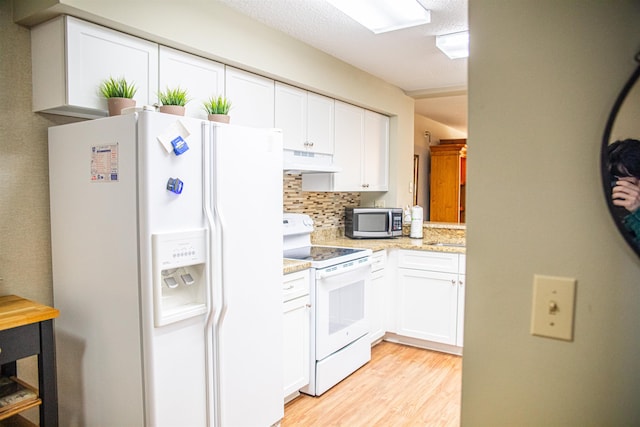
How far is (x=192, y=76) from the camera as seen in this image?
2.43 meters

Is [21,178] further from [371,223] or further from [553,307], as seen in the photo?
[371,223]

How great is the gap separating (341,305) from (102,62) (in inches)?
85.0

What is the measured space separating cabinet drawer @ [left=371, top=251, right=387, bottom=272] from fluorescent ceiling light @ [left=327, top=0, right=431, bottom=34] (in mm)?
1779

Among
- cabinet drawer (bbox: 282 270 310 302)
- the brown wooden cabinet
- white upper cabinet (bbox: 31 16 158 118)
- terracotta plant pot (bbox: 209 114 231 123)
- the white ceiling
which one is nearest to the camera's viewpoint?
white upper cabinet (bbox: 31 16 158 118)

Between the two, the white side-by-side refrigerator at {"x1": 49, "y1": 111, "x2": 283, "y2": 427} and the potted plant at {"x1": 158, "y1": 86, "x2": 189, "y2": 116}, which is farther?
the potted plant at {"x1": 158, "y1": 86, "x2": 189, "y2": 116}

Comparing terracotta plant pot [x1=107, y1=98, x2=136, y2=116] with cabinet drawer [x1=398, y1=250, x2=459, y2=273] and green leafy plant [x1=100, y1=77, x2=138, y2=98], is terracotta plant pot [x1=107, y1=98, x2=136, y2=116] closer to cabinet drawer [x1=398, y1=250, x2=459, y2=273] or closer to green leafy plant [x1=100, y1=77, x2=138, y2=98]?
green leafy plant [x1=100, y1=77, x2=138, y2=98]

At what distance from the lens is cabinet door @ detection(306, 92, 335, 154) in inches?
135

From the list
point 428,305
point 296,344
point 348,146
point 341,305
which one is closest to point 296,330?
point 296,344

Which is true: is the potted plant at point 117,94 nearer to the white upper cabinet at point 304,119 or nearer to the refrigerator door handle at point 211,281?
the refrigerator door handle at point 211,281

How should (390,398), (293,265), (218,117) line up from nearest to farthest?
(218,117) < (293,265) < (390,398)

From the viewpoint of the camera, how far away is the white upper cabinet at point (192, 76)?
2.31 m

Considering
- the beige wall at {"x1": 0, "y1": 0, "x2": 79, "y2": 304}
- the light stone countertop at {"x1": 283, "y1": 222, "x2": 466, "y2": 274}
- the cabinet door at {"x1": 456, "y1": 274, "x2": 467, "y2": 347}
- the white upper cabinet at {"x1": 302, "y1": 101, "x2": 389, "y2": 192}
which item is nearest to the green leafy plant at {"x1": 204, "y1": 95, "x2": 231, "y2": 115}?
the beige wall at {"x1": 0, "y1": 0, "x2": 79, "y2": 304}

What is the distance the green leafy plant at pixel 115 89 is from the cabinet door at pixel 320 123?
5.20 feet

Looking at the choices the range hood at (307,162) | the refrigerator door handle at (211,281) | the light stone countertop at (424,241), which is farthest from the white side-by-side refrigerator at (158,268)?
the light stone countertop at (424,241)
